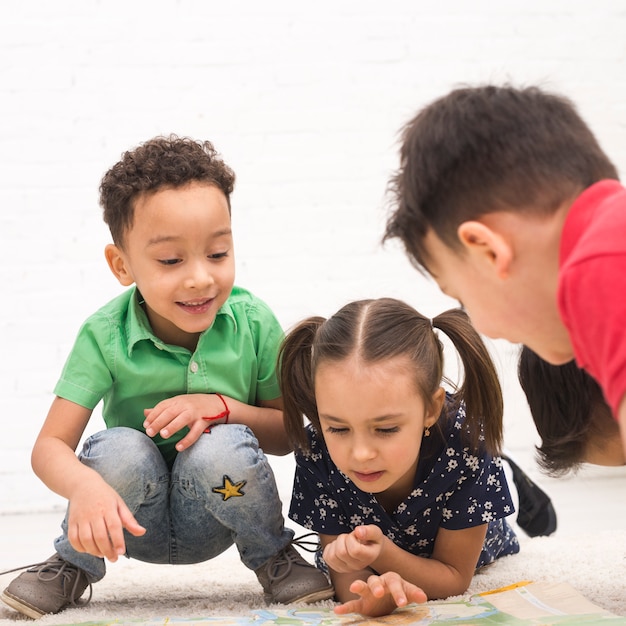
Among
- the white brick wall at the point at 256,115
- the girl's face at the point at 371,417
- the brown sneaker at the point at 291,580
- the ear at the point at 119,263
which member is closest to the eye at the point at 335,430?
the girl's face at the point at 371,417

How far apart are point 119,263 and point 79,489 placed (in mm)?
328

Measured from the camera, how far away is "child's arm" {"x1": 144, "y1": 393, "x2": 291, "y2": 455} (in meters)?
1.13

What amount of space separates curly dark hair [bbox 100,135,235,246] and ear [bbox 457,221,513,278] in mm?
530

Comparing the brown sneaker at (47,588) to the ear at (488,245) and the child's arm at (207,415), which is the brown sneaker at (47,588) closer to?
the child's arm at (207,415)

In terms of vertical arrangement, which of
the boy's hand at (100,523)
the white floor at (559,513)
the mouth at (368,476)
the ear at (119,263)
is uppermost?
the ear at (119,263)

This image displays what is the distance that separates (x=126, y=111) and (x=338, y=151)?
512 mm

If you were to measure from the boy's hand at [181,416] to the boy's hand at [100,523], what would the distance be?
128mm

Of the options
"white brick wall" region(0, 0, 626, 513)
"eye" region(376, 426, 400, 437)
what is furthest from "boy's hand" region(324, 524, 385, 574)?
"white brick wall" region(0, 0, 626, 513)

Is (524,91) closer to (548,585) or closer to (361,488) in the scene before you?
(361,488)

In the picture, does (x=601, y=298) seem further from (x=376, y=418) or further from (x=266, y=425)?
(x=266, y=425)

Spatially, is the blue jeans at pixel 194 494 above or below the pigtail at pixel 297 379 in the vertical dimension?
below

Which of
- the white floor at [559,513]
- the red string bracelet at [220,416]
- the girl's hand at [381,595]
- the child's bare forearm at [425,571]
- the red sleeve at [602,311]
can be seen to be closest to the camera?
the red sleeve at [602,311]

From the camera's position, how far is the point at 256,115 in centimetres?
223

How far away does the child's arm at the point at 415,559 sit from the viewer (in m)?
0.98
